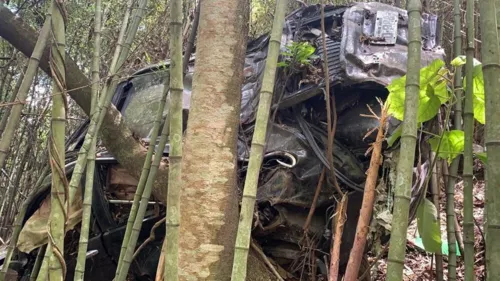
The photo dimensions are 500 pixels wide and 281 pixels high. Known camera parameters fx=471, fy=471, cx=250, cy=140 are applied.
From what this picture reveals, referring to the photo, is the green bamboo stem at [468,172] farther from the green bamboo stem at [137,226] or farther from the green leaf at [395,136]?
the green bamboo stem at [137,226]

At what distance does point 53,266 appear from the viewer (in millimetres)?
1144

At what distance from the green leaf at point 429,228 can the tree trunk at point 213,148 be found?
0.66 m

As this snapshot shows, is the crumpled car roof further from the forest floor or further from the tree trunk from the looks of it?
the forest floor

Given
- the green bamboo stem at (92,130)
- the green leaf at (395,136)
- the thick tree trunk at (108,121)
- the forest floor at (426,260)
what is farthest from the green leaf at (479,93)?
the forest floor at (426,260)

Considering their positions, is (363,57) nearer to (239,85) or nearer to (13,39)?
(239,85)

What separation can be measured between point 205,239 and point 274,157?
3.67 ft

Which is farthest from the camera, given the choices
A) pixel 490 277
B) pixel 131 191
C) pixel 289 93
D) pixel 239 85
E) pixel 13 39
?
pixel 131 191

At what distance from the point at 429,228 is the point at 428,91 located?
477mm

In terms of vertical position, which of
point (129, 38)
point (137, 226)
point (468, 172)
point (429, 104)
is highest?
point (129, 38)

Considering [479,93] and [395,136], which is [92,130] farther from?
[479,93]

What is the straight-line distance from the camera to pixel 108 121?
235cm

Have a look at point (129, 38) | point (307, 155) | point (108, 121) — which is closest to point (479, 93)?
point (129, 38)

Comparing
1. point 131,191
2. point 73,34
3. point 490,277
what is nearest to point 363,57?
point 131,191

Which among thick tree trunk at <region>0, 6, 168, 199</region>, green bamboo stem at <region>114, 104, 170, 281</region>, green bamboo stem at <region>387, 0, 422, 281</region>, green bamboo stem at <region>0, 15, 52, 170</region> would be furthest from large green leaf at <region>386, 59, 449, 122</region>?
thick tree trunk at <region>0, 6, 168, 199</region>
